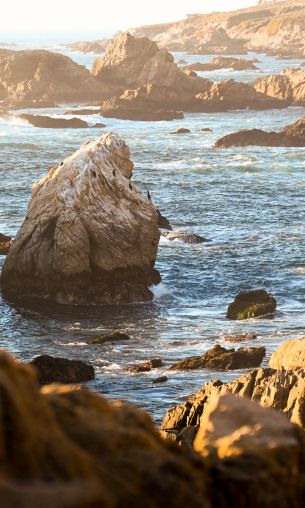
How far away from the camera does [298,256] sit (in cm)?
6612

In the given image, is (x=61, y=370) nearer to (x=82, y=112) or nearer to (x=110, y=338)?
(x=110, y=338)

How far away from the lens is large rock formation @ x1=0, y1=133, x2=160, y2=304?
56188 mm

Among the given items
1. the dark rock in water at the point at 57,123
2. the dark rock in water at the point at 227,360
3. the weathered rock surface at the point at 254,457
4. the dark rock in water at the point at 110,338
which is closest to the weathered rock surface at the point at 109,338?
the dark rock in water at the point at 110,338

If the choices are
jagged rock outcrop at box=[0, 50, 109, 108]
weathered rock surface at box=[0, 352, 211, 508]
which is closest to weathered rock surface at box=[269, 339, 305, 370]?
weathered rock surface at box=[0, 352, 211, 508]

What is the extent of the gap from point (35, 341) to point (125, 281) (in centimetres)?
869

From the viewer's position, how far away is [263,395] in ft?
83.0

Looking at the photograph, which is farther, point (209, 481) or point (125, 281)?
point (125, 281)

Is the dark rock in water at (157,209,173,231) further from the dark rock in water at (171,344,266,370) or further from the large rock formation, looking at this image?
the dark rock in water at (171,344,266,370)

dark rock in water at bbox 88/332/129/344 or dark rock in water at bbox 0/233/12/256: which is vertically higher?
dark rock in water at bbox 0/233/12/256

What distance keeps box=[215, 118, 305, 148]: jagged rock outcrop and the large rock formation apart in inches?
2415

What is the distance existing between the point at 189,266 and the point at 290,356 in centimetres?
3089

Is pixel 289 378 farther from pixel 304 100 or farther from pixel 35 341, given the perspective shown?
Answer: pixel 304 100

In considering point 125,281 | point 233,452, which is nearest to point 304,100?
point 125,281

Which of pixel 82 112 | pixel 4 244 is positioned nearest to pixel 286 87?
pixel 82 112
